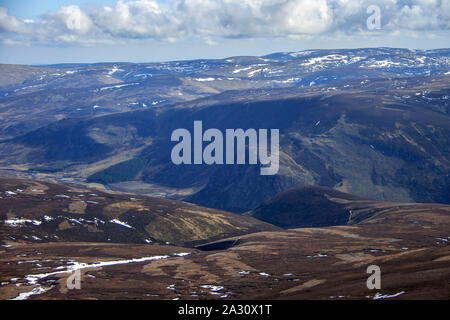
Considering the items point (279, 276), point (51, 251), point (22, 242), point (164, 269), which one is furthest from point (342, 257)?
point (22, 242)
